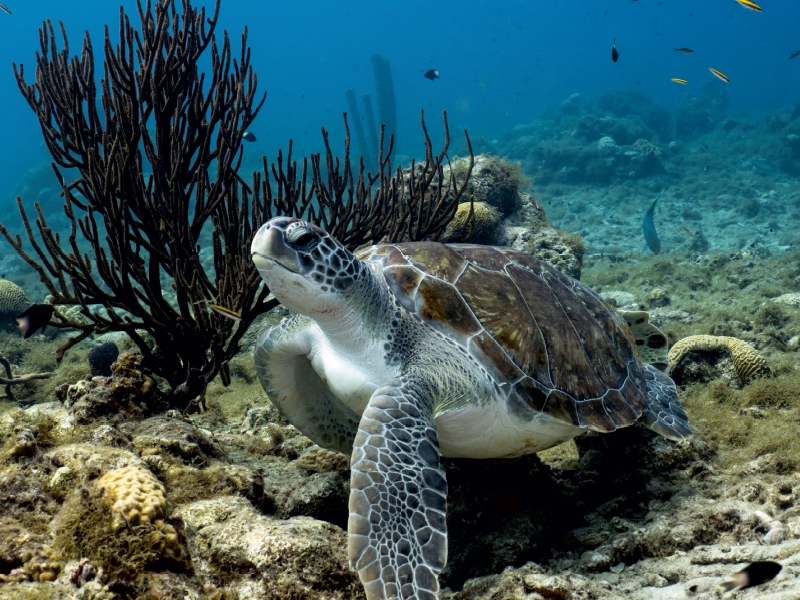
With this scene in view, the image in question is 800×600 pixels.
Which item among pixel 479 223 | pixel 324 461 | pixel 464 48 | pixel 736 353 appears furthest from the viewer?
pixel 464 48

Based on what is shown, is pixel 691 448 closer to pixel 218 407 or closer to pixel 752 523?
pixel 752 523

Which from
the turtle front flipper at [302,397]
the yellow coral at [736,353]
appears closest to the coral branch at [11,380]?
the turtle front flipper at [302,397]

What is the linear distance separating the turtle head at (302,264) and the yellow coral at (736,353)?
3314mm

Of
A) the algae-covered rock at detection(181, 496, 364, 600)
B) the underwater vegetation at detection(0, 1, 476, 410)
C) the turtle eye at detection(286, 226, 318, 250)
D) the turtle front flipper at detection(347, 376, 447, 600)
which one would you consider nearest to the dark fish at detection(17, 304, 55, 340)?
the underwater vegetation at detection(0, 1, 476, 410)

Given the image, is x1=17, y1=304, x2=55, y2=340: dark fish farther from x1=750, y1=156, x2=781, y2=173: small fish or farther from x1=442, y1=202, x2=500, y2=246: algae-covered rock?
x1=750, y1=156, x2=781, y2=173: small fish

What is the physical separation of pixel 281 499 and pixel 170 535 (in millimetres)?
1081

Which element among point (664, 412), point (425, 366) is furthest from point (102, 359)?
point (664, 412)

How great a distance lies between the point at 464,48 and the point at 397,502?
145 metres

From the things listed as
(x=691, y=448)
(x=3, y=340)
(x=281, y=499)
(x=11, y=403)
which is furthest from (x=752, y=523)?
(x=3, y=340)

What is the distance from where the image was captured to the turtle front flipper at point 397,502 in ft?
5.21

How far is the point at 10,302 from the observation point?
886cm

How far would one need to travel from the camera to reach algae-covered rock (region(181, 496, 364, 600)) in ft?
4.85

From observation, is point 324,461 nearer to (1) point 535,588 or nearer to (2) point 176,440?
(2) point 176,440

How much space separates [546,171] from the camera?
79.4 ft
